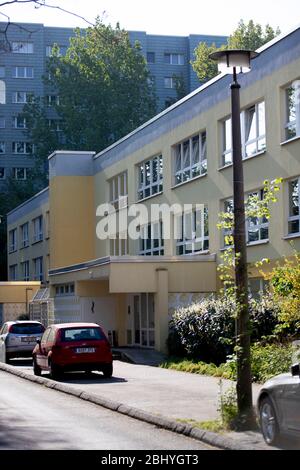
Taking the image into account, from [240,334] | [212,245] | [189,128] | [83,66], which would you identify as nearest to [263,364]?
[240,334]

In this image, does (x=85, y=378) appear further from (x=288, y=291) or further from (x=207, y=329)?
(x=288, y=291)

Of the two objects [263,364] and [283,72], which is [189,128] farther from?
[263,364]

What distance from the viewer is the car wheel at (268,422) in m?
10.6

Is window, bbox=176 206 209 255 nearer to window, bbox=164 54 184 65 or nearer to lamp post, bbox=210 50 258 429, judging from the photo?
lamp post, bbox=210 50 258 429

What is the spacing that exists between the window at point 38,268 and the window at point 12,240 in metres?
6.84

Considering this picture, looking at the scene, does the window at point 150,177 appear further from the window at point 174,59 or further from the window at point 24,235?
the window at point 174,59

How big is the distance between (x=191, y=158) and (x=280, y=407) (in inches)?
926

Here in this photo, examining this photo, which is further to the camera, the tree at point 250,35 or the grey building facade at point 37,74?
the grey building facade at point 37,74

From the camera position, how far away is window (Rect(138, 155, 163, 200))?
121 feet

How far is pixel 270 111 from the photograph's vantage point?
2677 cm

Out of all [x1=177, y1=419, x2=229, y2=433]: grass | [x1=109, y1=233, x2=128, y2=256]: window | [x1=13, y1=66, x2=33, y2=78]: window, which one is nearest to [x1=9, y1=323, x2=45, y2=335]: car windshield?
[x1=109, y1=233, x2=128, y2=256]: window

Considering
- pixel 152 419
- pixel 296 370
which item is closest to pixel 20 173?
pixel 152 419

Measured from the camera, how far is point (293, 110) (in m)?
25.9

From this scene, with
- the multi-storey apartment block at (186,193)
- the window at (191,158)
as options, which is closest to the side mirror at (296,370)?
the multi-storey apartment block at (186,193)
